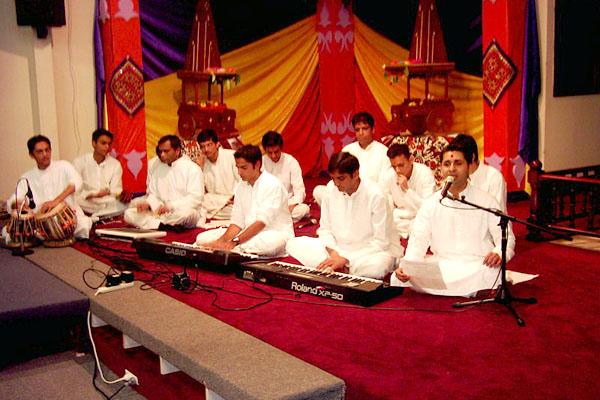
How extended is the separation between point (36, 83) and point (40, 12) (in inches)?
35.4

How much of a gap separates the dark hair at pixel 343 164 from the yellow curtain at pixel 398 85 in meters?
4.91

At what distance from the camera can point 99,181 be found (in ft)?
25.7

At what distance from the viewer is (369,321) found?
4.26 m

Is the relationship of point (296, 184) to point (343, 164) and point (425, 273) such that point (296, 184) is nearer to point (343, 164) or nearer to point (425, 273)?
point (343, 164)

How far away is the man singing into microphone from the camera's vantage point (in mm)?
4641

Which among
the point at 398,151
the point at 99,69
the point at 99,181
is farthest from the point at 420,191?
the point at 99,69

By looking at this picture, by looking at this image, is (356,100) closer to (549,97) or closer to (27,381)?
(549,97)

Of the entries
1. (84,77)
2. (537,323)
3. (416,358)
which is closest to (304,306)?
(416,358)

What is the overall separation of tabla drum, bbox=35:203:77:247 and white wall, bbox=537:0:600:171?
545 centimetres

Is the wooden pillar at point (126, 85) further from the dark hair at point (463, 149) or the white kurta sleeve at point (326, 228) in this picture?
the dark hair at point (463, 149)

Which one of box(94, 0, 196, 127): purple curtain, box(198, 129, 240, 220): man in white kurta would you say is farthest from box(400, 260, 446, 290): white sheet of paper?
box(94, 0, 196, 127): purple curtain

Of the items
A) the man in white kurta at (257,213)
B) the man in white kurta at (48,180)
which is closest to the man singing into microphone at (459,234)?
the man in white kurta at (257,213)

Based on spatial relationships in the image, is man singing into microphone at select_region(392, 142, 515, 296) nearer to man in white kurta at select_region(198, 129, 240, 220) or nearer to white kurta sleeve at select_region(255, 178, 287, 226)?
white kurta sleeve at select_region(255, 178, 287, 226)

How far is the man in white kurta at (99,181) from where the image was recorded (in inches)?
306
